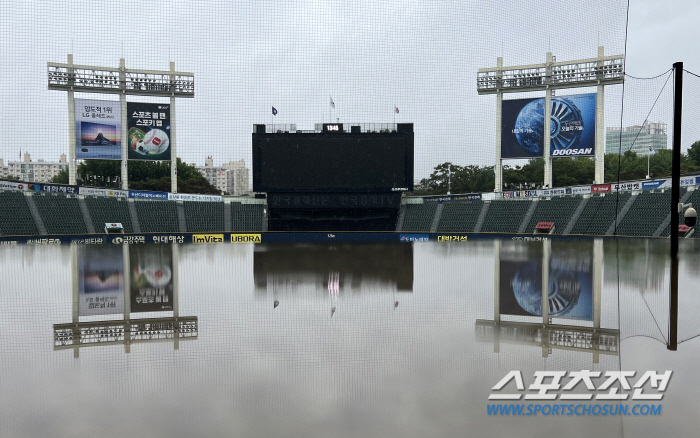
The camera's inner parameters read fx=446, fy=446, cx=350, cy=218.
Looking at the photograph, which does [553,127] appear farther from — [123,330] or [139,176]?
[139,176]

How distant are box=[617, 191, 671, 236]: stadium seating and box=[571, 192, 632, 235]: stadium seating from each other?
102cm

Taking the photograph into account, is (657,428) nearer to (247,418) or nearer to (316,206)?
(247,418)

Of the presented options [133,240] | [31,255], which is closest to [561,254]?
[31,255]

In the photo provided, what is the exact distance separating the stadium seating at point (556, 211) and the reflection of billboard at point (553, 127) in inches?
159

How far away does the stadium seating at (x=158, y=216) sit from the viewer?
38.8 meters

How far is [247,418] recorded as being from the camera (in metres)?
5.07

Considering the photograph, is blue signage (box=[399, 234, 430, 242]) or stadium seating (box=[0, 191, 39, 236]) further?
blue signage (box=[399, 234, 430, 242])

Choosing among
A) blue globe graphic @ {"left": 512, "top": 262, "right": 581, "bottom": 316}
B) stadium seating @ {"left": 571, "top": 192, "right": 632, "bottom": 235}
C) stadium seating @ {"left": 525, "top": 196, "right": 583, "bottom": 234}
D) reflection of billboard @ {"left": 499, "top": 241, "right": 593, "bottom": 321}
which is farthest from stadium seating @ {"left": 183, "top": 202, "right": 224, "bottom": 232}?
stadium seating @ {"left": 571, "top": 192, "right": 632, "bottom": 235}

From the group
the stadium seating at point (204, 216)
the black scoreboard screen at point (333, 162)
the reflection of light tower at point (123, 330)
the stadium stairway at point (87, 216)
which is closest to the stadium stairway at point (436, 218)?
the black scoreboard screen at point (333, 162)

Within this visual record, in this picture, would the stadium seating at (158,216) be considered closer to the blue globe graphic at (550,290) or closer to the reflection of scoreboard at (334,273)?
the reflection of scoreboard at (334,273)

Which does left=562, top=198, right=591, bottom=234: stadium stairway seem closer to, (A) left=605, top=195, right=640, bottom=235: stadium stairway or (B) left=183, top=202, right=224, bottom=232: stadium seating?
(A) left=605, top=195, right=640, bottom=235: stadium stairway

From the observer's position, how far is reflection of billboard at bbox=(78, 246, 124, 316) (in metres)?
10.7

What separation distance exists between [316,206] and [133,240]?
15000mm

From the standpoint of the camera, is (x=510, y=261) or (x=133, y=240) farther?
(x=133, y=240)
